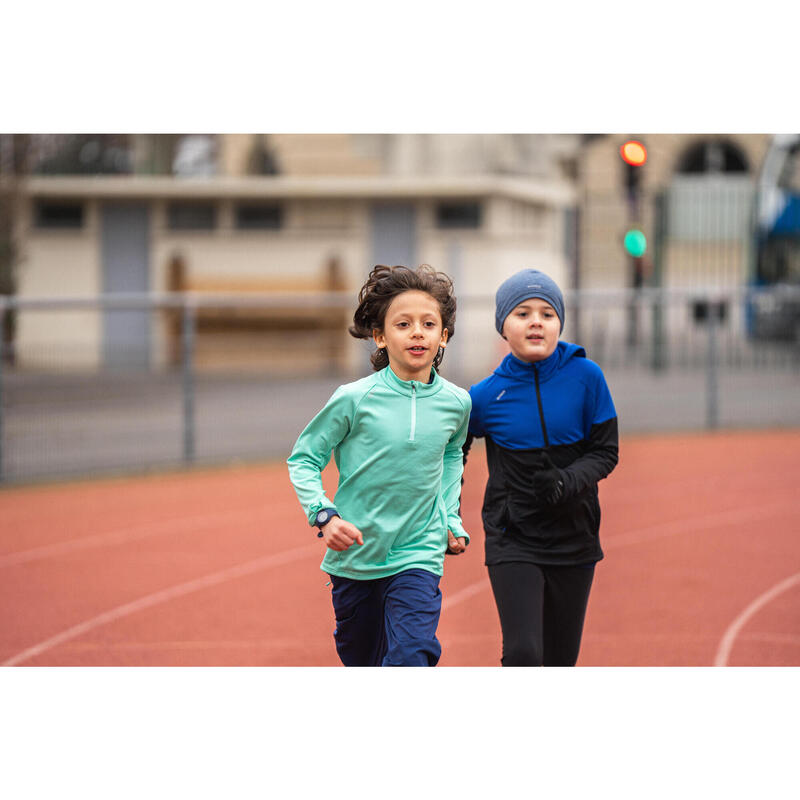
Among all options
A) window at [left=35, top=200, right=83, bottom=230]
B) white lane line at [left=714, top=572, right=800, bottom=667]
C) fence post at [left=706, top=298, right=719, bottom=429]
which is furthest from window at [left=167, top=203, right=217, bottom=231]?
white lane line at [left=714, top=572, right=800, bottom=667]

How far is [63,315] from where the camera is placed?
23156 millimetres

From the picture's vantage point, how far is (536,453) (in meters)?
4.01

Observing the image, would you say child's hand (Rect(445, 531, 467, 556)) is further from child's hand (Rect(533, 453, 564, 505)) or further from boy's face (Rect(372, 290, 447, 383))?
boy's face (Rect(372, 290, 447, 383))

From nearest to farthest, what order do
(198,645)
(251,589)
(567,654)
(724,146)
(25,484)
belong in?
(567,654)
(198,645)
(251,589)
(25,484)
(724,146)

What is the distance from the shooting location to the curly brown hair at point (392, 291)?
152 inches

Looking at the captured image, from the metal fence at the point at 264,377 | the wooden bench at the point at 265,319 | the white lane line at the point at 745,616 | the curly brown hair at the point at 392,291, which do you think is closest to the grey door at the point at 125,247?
the wooden bench at the point at 265,319

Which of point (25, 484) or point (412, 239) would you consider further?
point (412, 239)

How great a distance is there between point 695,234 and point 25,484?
2334 centimetres

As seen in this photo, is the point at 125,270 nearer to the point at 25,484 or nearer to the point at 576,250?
the point at 576,250

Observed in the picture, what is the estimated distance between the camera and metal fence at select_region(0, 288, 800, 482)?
12125 millimetres

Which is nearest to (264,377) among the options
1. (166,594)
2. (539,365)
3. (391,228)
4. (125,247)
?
(166,594)

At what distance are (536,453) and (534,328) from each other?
0.43m

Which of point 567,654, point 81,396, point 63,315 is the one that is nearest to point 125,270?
point 63,315
